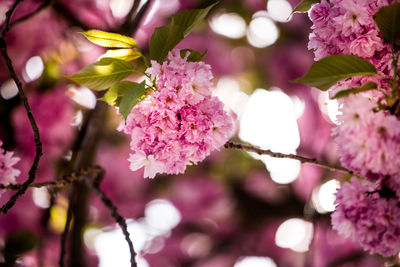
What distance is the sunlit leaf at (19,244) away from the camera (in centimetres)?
154

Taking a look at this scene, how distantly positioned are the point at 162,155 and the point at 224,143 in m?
0.14

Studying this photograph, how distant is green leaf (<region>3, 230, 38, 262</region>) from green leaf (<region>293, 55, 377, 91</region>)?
1168 mm

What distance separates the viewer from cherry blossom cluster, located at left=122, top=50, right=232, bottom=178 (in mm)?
900

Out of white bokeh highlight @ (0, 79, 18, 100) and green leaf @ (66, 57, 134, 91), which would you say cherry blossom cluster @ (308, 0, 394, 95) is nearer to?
green leaf @ (66, 57, 134, 91)

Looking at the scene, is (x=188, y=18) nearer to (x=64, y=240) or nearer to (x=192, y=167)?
(x=64, y=240)

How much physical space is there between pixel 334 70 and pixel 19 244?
4.13 feet

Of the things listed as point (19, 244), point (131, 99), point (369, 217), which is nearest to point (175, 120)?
point (131, 99)

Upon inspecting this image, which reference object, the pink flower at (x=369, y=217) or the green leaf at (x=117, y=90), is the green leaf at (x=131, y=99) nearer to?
the green leaf at (x=117, y=90)

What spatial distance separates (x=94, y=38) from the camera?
0.99 m

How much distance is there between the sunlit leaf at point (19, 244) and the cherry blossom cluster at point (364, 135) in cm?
109

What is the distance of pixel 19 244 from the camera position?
155 cm

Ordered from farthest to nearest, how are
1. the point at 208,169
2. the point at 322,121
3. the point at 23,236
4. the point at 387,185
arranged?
the point at 322,121
the point at 208,169
the point at 23,236
the point at 387,185

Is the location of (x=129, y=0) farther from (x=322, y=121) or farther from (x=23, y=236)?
(x=322, y=121)

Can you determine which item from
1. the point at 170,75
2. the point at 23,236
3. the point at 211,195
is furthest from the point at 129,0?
the point at 211,195
